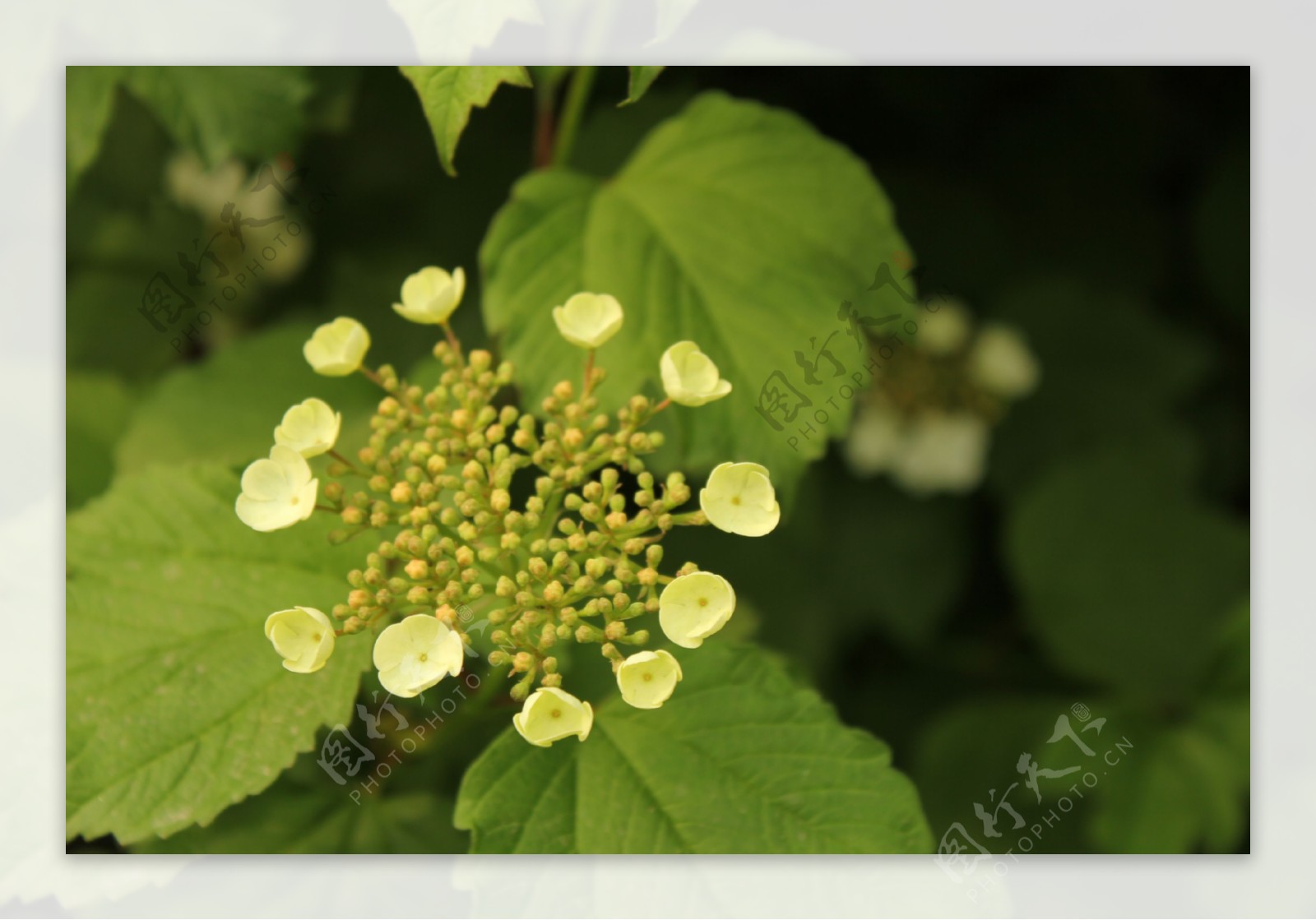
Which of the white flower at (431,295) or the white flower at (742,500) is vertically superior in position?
the white flower at (431,295)

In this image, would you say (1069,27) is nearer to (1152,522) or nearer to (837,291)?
(837,291)

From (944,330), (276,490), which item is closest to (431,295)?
(276,490)

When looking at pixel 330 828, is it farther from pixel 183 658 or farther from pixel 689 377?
pixel 689 377

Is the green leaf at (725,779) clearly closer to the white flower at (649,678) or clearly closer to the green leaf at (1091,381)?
the white flower at (649,678)

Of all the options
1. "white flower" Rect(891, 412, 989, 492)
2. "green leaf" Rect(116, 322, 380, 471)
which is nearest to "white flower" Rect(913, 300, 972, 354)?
"white flower" Rect(891, 412, 989, 492)

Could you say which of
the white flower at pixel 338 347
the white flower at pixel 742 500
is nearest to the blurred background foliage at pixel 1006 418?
the white flower at pixel 338 347

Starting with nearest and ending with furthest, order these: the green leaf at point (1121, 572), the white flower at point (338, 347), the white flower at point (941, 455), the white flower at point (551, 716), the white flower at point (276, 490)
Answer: the white flower at point (551, 716)
the white flower at point (276, 490)
the white flower at point (338, 347)
the green leaf at point (1121, 572)
the white flower at point (941, 455)
